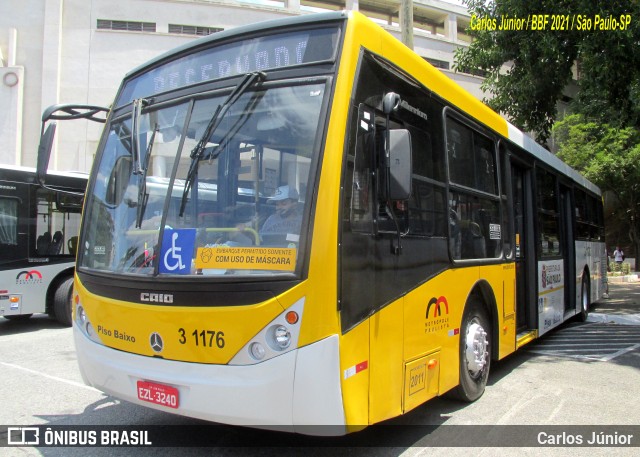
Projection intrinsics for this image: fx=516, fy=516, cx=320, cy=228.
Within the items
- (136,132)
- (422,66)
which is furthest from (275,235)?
(422,66)

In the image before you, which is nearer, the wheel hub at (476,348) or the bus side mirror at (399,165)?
the bus side mirror at (399,165)

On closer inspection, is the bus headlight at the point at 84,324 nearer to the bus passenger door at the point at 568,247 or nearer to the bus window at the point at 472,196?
the bus window at the point at 472,196

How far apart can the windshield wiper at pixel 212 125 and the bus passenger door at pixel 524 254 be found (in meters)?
4.28

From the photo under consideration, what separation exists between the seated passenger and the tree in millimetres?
20840

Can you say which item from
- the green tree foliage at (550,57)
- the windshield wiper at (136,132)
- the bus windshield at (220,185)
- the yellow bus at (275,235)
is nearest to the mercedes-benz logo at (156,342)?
the yellow bus at (275,235)

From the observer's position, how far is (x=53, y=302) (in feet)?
31.8

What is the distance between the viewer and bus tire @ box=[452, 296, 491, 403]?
4.82m

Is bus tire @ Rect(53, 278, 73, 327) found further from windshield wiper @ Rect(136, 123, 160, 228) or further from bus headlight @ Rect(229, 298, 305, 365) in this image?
bus headlight @ Rect(229, 298, 305, 365)

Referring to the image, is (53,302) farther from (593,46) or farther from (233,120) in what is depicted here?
(593,46)

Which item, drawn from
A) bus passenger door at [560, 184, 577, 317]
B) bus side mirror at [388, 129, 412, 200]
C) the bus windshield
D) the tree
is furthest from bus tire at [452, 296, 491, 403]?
the tree

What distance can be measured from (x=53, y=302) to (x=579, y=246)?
9.84 meters

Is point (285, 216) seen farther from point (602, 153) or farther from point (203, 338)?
point (602, 153)

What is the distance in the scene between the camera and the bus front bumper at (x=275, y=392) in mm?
2947

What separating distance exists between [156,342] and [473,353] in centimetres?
299
